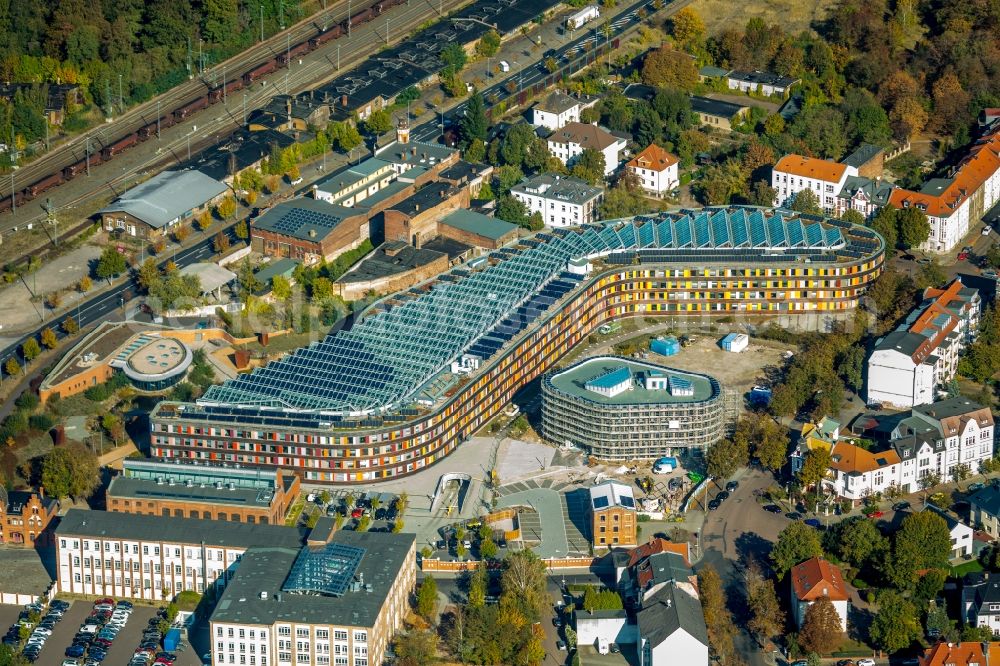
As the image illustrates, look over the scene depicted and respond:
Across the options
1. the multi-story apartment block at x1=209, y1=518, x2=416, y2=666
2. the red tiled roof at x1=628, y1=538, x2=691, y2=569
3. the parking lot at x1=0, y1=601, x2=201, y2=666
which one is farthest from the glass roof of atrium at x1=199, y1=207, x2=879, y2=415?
the red tiled roof at x1=628, y1=538, x2=691, y2=569

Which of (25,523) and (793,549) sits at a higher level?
(25,523)

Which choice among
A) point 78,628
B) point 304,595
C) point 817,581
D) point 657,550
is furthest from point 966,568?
point 78,628

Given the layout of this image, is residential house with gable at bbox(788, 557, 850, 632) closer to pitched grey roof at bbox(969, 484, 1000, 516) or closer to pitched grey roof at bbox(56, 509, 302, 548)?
pitched grey roof at bbox(969, 484, 1000, 516)

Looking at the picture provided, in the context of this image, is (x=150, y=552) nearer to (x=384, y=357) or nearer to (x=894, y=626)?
(x=384, y=357)

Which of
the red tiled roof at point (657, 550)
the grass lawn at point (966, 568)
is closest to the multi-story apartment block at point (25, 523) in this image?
the red tiled roof at point (657, 550)

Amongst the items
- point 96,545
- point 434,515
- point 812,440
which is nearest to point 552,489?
point 434,515

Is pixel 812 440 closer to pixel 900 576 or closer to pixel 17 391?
pixel 900 576
